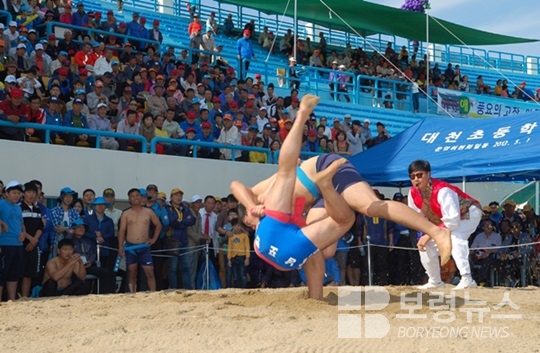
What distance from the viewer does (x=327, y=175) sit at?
6.36m

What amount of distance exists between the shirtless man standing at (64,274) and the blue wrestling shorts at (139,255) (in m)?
0.91

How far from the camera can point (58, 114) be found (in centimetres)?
1213

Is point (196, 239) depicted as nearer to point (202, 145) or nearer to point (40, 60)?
point (202, 145)

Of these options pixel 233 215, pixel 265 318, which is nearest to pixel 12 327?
pixel 265 318

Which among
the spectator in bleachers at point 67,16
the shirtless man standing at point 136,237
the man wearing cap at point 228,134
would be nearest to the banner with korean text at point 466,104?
the man wearing cap at point 228,134

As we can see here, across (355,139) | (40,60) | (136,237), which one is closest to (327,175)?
(136,237)

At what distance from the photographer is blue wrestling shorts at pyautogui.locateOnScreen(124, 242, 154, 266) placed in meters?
11.1

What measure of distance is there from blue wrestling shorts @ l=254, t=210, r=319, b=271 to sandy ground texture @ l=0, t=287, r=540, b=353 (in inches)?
19.3

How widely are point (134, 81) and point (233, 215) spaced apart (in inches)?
135

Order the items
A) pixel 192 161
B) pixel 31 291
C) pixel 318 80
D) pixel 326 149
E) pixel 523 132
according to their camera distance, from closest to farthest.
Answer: pixel 31 291
pixel 523 132
pixel 192 161
pixel 326 149
pixel 318 80

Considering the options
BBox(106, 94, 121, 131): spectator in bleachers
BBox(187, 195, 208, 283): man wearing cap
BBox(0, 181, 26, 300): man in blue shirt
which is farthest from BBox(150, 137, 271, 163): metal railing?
BBox(0, 181, 26, 300): man in blue shirt

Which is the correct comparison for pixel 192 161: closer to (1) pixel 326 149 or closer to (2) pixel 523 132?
(1) pixel 326 149

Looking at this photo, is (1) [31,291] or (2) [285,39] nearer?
(1) [31,291]

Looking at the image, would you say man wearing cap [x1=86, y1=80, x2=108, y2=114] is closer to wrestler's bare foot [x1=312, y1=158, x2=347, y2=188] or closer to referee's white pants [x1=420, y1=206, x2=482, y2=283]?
referee's white pants [x1=420, y1=206, x2=482, y2=283]
